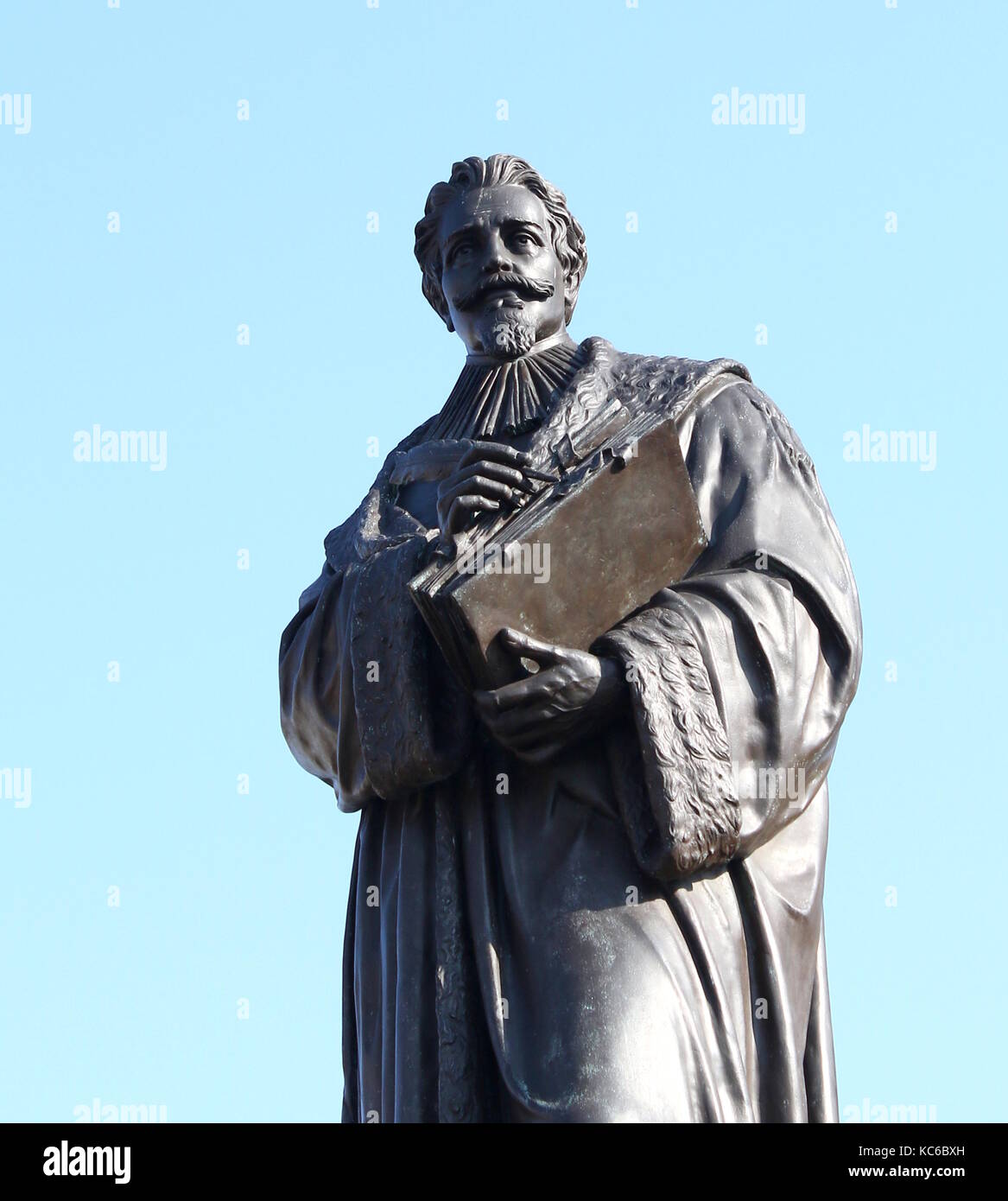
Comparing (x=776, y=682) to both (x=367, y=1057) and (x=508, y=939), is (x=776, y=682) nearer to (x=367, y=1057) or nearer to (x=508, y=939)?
(x=508, y=939)

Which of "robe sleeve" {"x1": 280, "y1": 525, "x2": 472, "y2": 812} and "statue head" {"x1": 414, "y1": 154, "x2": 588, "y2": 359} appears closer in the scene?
"robe sleeve" {"x1": 280, "y1": 525, "x2": 472, "y2": 812}

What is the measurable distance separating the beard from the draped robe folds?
600 millimetres

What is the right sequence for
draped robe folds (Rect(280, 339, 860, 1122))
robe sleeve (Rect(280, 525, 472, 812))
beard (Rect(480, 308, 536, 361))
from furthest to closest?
beard (Rect(480, 308, 536, 361)), robe sleeve (Rect(280, 525, 472, 812)), draped robe folds (Rect(280, 339, 860, 1122))

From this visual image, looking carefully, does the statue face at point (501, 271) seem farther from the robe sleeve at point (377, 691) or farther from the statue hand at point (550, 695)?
the statue hand at point (550, 695)

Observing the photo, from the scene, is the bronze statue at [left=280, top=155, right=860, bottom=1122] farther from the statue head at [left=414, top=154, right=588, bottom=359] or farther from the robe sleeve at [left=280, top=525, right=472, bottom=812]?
the statue head at [left=414, top=154, right=588, bottom=359]

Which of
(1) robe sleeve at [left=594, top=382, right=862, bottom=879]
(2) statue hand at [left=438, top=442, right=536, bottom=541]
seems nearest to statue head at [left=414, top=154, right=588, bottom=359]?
(1) robe sleeve at [left=594, top=382, right=862, bottom=879]

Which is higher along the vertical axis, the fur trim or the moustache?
the moustache

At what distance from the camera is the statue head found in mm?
12141

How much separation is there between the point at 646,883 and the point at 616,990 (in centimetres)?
43

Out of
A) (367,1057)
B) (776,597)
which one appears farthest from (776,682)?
(367,1057)

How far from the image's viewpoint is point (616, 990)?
A: 10555 mm

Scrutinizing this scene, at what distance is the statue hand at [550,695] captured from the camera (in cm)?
1070

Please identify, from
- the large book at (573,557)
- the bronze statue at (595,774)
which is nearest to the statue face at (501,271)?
the bronze statue at (595,774)

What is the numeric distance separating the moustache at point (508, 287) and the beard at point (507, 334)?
0.30 feet
